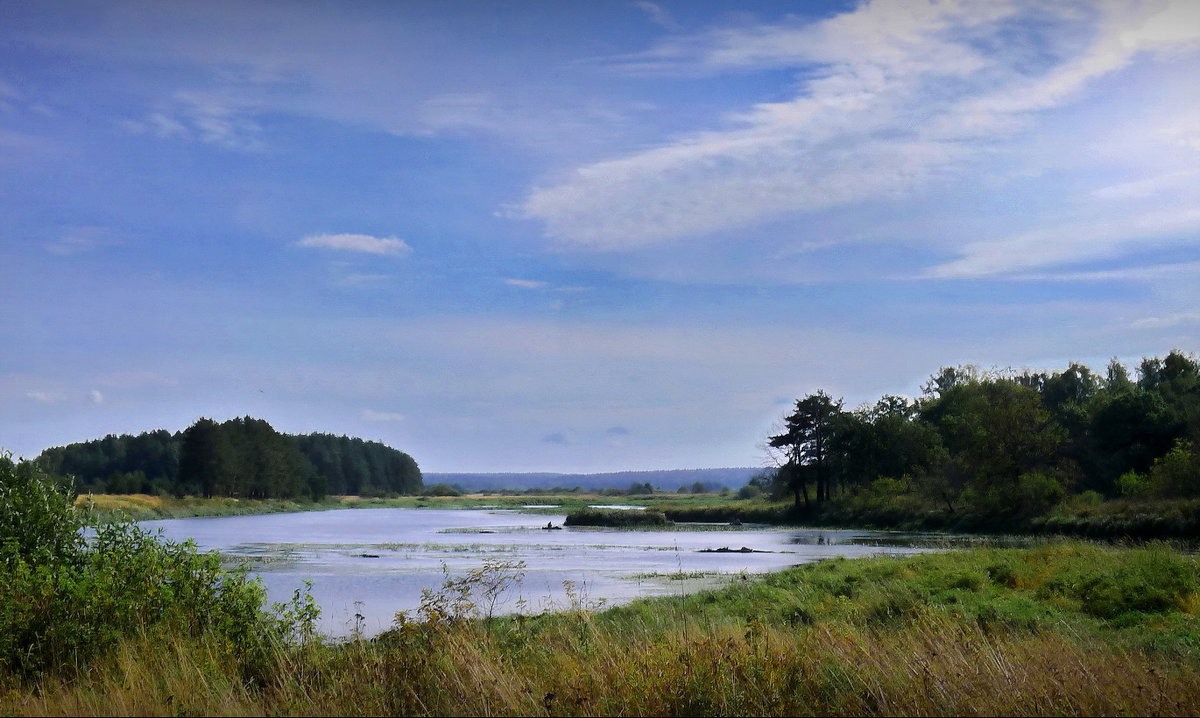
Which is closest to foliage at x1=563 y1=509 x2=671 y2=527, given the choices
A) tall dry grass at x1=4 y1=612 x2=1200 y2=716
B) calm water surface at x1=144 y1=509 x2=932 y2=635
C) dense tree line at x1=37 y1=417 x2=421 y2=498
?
calm water surface at x1=144 y1=509 x2=932 y2=635

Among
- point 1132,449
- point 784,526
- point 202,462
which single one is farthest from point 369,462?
point 1132,449

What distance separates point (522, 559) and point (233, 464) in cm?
8599

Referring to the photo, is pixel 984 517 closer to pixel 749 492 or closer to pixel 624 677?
pixel 624 677

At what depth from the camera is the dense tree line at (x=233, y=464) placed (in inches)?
4235

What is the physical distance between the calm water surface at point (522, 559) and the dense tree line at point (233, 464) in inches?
1855

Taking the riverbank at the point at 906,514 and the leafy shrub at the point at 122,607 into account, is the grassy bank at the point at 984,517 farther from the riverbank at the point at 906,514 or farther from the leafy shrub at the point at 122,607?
the leafy shrub at the point at 122,607

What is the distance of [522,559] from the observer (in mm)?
36344

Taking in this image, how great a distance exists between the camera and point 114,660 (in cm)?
951

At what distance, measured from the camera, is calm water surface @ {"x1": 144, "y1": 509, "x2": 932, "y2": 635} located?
928 inches

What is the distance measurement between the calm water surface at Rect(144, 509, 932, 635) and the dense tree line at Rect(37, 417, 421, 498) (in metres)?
47.1

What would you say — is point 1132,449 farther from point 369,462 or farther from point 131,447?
point 369,462

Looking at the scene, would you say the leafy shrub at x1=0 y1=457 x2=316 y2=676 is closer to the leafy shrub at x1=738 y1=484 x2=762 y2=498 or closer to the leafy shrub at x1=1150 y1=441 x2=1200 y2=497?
the leafy shrub at x1=1150 y1=441 x2=1200 y2=497

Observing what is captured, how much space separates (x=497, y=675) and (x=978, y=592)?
14.3 metres

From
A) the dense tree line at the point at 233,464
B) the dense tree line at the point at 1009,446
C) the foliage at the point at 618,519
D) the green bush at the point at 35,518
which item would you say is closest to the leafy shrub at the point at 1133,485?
the dense tree line at the point at 1009,446
